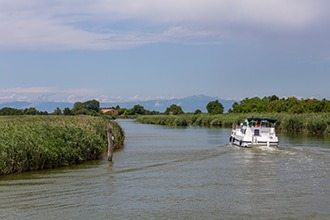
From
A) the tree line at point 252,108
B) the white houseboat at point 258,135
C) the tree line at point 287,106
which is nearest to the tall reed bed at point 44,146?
the white houseboat at point 258,135

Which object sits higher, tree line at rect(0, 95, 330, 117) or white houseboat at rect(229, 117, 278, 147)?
tree line at rect(0, 95, 330, 117)

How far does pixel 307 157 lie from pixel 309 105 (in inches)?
1704

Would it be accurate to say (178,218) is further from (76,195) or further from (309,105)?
(309,105)

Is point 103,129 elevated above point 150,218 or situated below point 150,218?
above

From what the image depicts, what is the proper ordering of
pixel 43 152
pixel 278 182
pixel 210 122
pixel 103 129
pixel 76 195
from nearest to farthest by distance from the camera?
pixel 76 195 < pixel 278 182 < pixel 43 152 < pixel 103 129 < pixel 210 122

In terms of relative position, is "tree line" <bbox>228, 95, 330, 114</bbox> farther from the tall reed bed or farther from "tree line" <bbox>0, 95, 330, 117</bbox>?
the tall reed bed

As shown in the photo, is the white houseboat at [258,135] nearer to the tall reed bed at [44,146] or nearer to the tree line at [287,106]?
the tall reed bed at [44,146]

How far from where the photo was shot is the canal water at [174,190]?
1596cm

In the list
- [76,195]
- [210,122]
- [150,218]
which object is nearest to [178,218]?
[150,218]

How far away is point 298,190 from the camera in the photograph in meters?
19.5

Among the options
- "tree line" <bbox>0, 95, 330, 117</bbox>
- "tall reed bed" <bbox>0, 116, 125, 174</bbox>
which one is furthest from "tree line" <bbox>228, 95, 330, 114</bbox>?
"tall reed bed" <bbox>0, 116, 125, 174</bbox>

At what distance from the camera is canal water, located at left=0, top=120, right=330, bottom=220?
52.4 feet

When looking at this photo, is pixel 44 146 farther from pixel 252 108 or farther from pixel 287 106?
pixel 252 108

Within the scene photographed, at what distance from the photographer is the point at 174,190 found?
19609 millimetres
